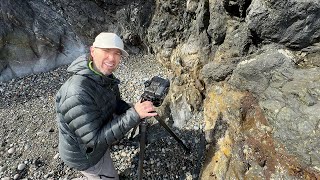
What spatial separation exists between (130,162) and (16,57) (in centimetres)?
610

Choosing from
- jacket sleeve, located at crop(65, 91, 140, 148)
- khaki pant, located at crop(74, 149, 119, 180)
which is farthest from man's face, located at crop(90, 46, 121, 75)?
khaki pant, located at crop(74, 149, 119, 180)

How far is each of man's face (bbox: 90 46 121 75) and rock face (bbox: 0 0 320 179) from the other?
1924 millimetres

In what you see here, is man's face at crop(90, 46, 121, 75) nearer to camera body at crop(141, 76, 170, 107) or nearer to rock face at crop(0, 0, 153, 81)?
camera body at crop(141, 76, 170, 107)

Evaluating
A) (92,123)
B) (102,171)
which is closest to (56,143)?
(102,171)

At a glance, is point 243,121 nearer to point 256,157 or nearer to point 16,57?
point 256,157

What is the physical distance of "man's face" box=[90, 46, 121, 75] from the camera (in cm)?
354

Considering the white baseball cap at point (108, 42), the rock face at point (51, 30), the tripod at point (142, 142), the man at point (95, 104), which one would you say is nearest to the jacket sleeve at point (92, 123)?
the man at point (95, 104)

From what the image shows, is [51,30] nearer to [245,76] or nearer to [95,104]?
[95,104]

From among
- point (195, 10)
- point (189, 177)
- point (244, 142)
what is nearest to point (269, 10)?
point (244, 142)

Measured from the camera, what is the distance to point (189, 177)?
4973 millimetres

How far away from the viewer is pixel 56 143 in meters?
6.16

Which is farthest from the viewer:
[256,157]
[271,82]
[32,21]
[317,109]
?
[32,21]

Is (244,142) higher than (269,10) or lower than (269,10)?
lower

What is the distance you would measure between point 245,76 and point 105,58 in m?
2.10
